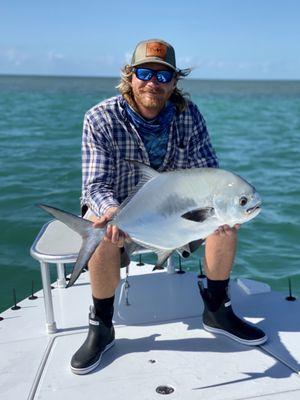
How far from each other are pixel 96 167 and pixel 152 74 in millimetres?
639

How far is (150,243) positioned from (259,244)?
4122mm

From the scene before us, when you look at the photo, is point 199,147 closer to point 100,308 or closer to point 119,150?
point 119,150

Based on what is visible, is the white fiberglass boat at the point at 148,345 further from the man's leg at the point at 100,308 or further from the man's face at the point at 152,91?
the man's face at the point at 152,91

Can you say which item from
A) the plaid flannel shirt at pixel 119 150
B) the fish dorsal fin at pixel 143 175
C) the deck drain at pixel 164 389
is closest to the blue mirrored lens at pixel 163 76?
the plaid flannel shirt at pixel 119 150

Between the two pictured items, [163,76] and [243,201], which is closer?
[243,201]

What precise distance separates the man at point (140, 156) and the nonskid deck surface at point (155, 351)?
0.12 m

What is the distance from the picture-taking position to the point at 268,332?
128 inches

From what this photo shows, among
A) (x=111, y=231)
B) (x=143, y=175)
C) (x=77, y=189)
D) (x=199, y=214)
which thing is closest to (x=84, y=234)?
(x=111, y=231)

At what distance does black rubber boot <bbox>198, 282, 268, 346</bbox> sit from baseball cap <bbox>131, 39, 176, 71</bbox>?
1394 mm

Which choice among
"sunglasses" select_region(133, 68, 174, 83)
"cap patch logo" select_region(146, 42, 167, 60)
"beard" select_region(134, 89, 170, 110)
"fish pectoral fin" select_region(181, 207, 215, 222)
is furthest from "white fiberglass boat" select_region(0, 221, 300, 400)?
"cap patch logo" select_region(146, 42, 167, 60)

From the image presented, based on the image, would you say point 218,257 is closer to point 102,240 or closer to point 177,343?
point 177,343

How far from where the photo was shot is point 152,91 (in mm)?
3252

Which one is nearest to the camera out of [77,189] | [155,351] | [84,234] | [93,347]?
[84,234]

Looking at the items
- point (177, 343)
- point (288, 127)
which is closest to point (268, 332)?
point (177, 343)
